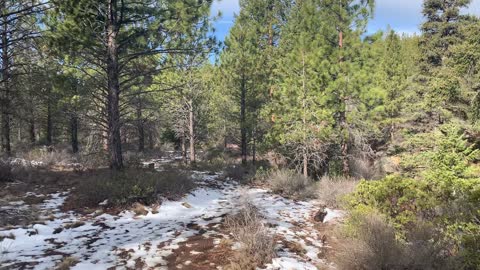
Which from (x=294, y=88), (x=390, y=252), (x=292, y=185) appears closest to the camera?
(x=390, y=252)

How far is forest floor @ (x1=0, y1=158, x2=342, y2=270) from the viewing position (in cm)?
460

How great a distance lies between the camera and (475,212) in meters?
4.58

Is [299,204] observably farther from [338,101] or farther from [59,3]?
[59,3]

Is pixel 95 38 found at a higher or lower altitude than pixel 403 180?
higher

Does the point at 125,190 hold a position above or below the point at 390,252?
above

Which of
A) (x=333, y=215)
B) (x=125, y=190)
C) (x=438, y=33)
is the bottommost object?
(x=333, y=215)

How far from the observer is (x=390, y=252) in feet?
13.6

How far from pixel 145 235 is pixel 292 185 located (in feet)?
20.6

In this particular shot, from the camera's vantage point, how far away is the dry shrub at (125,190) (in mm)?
7672

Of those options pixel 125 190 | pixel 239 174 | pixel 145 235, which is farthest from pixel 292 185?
pixel 145 235

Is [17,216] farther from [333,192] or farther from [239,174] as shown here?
[239,174]

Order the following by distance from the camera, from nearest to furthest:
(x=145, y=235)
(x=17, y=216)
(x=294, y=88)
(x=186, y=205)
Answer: (x=145, y=235)
(x=17, y=216)
(x=186, y=205)
(x=294, y=88)

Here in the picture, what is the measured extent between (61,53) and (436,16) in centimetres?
2073

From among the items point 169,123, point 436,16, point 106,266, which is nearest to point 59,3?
point 106,266
